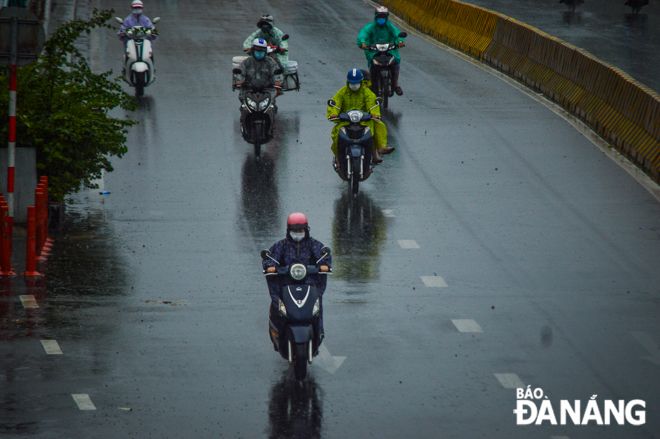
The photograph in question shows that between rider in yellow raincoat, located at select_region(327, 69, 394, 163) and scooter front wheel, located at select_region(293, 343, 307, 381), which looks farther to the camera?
rider in yellow raincoat, located at select_region(327, 69, 394, 163)

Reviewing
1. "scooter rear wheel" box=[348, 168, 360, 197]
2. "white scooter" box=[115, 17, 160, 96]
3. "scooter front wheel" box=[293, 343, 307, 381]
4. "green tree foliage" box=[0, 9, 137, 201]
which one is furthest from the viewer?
"white scooter" box=[115, 17, 160, 96]

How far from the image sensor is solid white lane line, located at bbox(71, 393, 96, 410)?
9.15m

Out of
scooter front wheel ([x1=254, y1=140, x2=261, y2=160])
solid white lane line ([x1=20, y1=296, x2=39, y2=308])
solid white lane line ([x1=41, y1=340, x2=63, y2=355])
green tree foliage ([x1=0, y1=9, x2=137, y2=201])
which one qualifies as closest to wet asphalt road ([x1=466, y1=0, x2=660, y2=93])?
scooter front wheel ([x1=254, y1=140, x2=261, y2=160])

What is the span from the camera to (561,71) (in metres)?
24.3

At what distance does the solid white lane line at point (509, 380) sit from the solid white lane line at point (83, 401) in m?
3.93

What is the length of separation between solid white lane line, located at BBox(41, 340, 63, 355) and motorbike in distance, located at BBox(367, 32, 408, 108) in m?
14.0

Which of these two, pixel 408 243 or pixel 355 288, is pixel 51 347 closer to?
pixel 355 288

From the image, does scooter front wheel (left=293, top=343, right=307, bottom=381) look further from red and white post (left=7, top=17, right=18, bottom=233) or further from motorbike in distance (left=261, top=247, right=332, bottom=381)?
red and white post (left=7, top=17, right=18, bottom=233)

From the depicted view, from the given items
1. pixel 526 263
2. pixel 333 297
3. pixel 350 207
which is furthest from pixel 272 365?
pixel 350 207

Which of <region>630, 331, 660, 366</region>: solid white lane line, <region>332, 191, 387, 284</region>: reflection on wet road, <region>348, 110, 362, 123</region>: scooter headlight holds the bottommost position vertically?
<region>332, 191, 387, 284</region>: reflection on wet road

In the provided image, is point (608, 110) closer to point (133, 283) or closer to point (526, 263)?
point (526, 263)

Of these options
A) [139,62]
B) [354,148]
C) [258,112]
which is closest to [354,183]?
[354,148]

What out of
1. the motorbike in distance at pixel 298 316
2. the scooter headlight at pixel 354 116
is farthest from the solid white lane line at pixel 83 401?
the scooter headlight at pixel 354 116

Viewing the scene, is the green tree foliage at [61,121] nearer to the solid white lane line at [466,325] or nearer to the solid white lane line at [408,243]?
the solid white lane line at [408,243]
